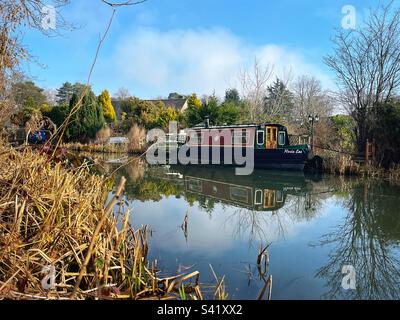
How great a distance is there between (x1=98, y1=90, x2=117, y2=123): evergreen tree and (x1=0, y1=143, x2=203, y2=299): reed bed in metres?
24.1

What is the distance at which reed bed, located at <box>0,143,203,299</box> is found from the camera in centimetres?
203

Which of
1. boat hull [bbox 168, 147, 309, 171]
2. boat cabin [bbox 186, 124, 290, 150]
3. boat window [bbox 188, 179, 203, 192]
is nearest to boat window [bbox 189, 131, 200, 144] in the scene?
boat hull [bbox 168, 147, 309, 171]

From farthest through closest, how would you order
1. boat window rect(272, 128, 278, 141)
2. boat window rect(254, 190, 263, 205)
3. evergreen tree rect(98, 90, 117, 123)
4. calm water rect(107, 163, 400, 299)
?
evergreen tree rect(98, 90, 117, 123), boat window rect(272, 128, 278, 141), boat window rect(254, 190, 263, 205), calm water rect(107, 163, 400, 299)

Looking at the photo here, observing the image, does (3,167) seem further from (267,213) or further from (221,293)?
(267,213)

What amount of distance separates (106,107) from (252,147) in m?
17.2

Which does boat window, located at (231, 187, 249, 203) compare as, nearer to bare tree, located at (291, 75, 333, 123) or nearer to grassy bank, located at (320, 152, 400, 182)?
grassy bank, located at (320, 152, 400, 182)

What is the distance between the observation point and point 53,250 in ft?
7.63

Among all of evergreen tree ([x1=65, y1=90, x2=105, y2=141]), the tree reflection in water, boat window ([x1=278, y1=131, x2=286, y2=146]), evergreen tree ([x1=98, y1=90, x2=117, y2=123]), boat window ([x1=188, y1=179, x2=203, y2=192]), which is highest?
evergreen tree ([x1=98, y1=90, x2=117, y2=123])

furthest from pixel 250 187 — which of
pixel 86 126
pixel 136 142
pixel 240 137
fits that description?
pixel 86 126

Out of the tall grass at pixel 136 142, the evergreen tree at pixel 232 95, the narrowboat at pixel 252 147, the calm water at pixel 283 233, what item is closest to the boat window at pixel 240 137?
the narrowboat at pixel 252 147

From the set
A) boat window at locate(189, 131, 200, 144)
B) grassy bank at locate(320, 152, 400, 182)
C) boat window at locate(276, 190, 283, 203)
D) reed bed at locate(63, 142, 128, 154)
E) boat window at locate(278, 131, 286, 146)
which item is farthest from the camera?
reed bed at locate(63, 142, 128, 154)

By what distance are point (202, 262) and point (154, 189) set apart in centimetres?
538

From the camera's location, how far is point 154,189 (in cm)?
881
